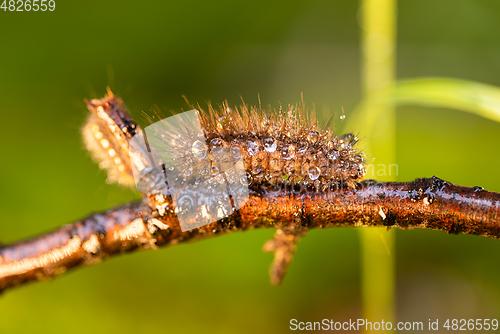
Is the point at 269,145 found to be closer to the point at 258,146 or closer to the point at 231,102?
the point at 258,146

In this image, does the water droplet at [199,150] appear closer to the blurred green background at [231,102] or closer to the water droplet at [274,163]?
the water droplet at [274,163]

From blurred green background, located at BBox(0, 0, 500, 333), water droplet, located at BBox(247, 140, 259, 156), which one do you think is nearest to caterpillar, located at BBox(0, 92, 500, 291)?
water droplet, located at BBox(247, 140, 259, 156)

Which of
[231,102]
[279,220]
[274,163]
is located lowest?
[279,220]

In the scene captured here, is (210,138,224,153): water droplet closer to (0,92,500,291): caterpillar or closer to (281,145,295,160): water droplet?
(0,92,500,291): caterpillar

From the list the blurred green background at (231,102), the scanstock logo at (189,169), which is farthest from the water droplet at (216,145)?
the blurred green background at (231,102)

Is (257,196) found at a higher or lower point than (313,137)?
lower

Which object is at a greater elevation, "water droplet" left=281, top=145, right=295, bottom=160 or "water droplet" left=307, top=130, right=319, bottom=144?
"water droplet" left=307, top=130, right=319, bottom=144

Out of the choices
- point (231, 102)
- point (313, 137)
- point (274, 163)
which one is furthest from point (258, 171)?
point (231, 102)

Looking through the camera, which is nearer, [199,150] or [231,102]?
[199,150]
